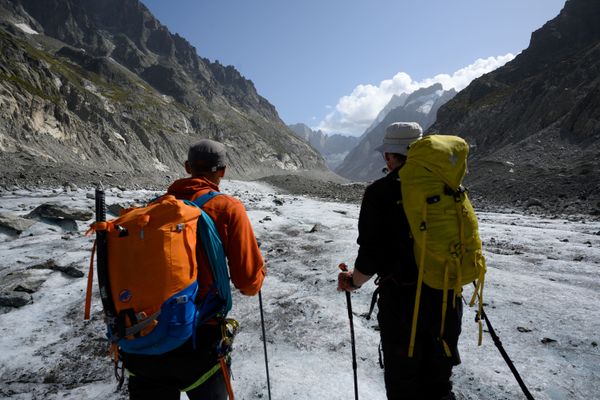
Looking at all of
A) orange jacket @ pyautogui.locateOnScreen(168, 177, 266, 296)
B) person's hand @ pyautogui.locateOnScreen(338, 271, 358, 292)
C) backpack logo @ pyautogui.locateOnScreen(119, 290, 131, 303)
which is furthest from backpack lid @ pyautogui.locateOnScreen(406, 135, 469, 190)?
backpack logo @ pyautogui.locateOnScreen(119, 290, 131, 303)

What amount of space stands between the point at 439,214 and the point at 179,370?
2063 mm

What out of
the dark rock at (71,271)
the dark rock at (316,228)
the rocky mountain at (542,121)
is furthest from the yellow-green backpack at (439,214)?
the rocky mountain at (542,121)

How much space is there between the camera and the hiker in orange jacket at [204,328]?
2283 mm

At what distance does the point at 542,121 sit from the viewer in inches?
1794

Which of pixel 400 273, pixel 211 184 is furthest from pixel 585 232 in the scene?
pixel 211 184

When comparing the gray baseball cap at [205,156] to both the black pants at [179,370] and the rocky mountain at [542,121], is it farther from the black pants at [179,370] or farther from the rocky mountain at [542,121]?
the rocky mountain at [542,121]

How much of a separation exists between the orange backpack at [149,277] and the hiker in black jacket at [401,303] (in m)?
1.32

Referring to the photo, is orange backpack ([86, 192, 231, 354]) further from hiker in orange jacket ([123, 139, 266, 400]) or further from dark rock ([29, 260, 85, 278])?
dark rock ([29, 260, 85, 278])

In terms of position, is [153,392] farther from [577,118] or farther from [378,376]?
[577,118]

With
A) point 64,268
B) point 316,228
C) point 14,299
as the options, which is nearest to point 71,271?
point 64,268

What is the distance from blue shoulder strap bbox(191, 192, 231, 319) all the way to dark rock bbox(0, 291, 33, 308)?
18.9 feet

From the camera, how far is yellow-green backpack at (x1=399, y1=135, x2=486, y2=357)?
7.66 feet

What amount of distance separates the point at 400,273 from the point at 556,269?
690 cm

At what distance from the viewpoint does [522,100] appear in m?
56.0
